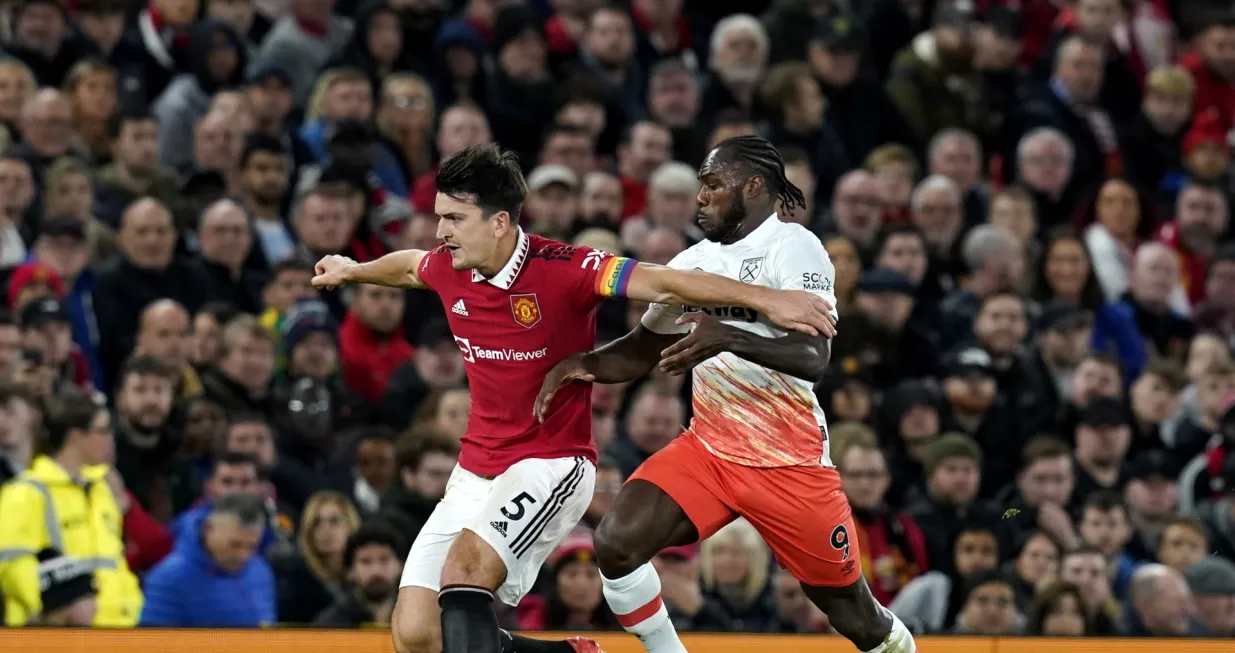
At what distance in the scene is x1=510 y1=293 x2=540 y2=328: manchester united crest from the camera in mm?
6508

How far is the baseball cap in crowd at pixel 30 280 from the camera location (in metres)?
9.99

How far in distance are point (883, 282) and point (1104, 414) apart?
142 cm

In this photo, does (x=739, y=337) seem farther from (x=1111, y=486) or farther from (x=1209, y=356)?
(x=1209, y=356)

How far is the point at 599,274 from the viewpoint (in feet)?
21.2

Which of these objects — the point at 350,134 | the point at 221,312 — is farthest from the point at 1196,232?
the point at 221,312

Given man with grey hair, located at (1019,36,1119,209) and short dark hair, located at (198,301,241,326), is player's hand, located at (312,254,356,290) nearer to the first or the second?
short dark hair, located at (198,301,241,326)

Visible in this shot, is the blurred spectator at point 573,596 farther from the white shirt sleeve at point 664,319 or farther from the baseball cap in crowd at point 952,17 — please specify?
the baseball cap in crowd at point 952,17

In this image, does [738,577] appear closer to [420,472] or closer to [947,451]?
[947,451]

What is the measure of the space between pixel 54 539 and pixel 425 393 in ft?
7.48

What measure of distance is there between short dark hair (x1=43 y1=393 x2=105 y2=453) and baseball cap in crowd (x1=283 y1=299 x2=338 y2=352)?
1455mm

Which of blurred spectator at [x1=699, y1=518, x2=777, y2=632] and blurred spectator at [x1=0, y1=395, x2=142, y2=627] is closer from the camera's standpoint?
blurred spectator at [x1=0, y1=395, x2=142, y2=627]

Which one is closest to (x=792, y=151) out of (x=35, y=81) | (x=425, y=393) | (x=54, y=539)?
(x=425, y=393)

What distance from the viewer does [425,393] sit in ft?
33.9

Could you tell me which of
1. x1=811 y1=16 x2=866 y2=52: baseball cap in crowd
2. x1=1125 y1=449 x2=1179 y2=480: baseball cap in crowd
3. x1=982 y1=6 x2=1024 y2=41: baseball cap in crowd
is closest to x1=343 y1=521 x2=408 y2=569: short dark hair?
x1=1125 y1=449 x2=1179 y2=480: baseball cap in crowd
